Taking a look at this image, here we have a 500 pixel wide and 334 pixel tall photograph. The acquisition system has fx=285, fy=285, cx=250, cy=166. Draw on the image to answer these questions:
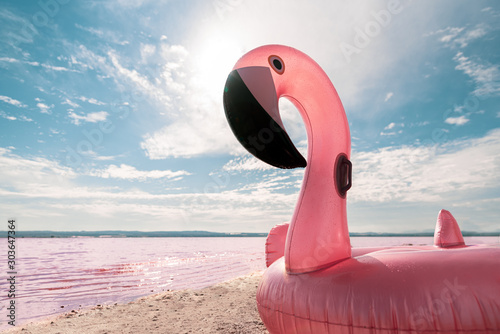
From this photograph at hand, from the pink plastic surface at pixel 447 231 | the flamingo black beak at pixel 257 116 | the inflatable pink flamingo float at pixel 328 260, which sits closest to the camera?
the inflatable pink flamingo float at pixel 328 260

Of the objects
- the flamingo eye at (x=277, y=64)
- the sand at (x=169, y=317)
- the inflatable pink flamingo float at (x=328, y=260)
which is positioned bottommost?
the sand at (x=169, y=317)

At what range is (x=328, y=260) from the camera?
2256 millimetres

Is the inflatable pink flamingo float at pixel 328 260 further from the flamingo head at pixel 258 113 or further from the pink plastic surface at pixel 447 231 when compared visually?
the pink plastic surface at pixel 447 231

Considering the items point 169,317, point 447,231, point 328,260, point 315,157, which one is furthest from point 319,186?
point 169,317

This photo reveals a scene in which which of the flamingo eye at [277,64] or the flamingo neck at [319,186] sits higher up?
the flamingo eye at [277,64]

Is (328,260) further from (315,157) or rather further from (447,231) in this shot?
(447,231)

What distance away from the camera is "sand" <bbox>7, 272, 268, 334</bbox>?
3.90 meters

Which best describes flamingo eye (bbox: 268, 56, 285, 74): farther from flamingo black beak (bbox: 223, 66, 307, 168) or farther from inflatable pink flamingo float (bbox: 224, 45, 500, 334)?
flamingo black beak (bbox: 223, 66, 307, 168)

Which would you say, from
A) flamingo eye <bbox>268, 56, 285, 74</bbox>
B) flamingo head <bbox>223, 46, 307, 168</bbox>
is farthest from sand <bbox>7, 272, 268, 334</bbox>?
flamingo eye <bbox>268, 56, 285, 74</bbox>

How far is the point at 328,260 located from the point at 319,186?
1.94 feet

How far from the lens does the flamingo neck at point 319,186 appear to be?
7.45 ft

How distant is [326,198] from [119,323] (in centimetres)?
387

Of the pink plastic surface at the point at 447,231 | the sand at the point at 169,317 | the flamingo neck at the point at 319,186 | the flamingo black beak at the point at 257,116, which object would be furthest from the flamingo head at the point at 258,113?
the pink plastic surface at the point at 447,231

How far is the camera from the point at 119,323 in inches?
169
